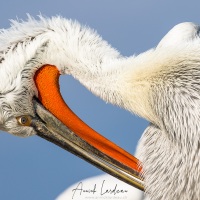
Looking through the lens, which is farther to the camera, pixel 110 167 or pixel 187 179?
pixel 110 167

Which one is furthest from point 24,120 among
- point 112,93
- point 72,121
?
point 112,93

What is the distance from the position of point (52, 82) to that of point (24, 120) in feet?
1.20

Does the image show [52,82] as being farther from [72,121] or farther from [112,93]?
[112,93]

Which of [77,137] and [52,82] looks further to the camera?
[77,137]

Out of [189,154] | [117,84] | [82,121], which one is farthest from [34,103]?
[189,154]

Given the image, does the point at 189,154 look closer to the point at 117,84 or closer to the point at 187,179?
the point at 187,179

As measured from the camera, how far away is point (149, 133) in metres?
7.18

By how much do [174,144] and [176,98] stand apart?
1.05 feet

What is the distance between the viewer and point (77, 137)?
7.46 meters
